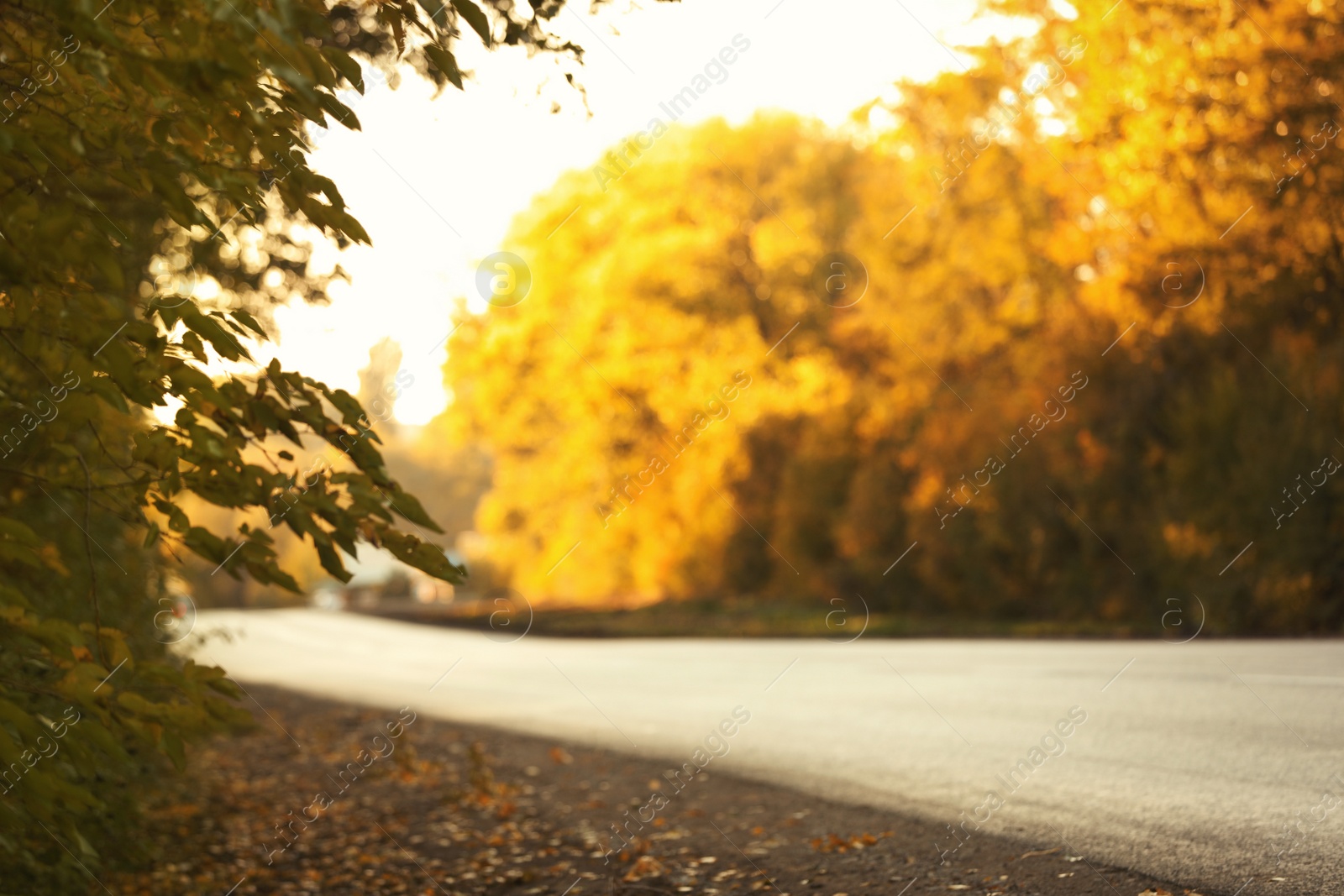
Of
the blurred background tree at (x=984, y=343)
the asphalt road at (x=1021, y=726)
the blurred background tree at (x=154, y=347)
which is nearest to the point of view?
the blurred background tree at (x=154, y=347)

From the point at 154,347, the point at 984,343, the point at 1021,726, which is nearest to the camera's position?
the point at 154,347

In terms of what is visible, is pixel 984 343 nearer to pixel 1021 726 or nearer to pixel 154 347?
pixel 1021 726

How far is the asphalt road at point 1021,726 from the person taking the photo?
18.7ft

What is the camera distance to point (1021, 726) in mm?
9000

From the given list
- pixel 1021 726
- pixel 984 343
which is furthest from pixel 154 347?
Answer: pixel 984 343

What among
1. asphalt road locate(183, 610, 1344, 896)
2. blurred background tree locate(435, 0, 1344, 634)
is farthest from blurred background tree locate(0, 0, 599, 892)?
blurred background tree locate(435, 0, 1344, 634)

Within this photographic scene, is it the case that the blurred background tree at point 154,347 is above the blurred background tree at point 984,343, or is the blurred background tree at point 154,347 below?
above

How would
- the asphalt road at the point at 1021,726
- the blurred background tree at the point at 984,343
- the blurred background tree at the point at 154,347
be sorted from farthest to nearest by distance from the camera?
the blurred background tree at the point at 984,343
the asphalt road at the point at 1021,726
the blurred background tree at the point at 154,347

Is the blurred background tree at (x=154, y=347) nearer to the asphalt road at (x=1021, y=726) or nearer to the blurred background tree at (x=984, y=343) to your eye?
the asphalt road at (x=1021, y=726)

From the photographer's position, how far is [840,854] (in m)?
6.03

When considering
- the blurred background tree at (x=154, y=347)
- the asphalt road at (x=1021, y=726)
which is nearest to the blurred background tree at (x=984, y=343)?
the asphalt road at (x=1021, y=726)

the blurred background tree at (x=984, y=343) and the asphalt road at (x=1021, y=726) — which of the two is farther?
the blurred background tree at (x=984, y=343)

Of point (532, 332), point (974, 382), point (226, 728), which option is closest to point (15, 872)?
point (226, 728)

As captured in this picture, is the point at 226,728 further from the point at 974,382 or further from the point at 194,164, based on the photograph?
the point at 974,382
